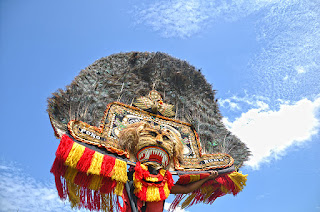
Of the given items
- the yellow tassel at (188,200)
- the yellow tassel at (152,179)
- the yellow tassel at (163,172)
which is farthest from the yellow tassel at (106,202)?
the yellow tassel at (188,200)

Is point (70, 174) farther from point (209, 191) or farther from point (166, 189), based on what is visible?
point (209, 191)

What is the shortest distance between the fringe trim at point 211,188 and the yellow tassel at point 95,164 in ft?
6.12

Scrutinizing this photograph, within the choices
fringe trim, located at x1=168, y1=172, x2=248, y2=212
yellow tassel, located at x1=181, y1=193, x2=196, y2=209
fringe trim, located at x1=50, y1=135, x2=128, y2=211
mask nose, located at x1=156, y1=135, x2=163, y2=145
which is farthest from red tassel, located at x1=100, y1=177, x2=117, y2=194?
yellow tassel, located at x1=181, y1=193, x2=196, y2=209

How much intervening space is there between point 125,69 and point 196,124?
2301 mm

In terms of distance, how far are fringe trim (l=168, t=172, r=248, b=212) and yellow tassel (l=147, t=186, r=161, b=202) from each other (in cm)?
91

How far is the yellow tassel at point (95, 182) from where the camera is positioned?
4.38 meters

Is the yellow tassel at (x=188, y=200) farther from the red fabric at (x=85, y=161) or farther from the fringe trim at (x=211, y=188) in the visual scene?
the red fabric at (x=85, y=161)

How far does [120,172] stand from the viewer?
450 centimetres

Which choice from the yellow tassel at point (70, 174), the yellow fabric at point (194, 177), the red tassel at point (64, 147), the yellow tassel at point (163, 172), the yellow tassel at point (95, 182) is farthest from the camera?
the yellow fabric at point (194, 177)

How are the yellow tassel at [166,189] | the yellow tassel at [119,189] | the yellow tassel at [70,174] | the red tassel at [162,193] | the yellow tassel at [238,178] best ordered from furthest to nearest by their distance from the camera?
1. the yellow tassel at [238,178]
2. the yellow tassel at [166,189]
3. the red tassel at [162,193]
4. the yellow tassel at [119,189]
5. the yellow tassel at [70,174]

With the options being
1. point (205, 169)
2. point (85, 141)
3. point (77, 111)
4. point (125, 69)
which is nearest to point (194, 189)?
point (205, 169)

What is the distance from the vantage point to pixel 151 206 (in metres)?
4.71

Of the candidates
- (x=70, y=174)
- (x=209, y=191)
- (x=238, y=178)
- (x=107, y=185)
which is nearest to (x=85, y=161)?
(x=70, y=174)

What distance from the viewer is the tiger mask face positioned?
4.99 metres
